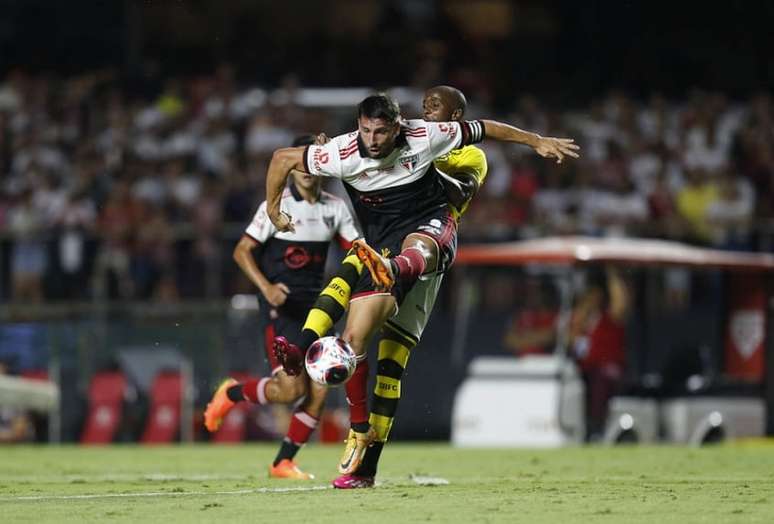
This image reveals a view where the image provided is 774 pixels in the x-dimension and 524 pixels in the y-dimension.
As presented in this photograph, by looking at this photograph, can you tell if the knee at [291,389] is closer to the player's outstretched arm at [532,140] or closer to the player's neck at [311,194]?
the player's neck at [311,194]

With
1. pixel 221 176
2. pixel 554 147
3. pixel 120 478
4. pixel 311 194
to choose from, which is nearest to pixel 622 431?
pixel 221 176

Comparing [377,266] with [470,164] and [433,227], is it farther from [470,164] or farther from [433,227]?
[470,164]

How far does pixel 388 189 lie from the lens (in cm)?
1082

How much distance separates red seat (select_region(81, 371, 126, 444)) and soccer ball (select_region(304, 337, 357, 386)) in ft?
35.8

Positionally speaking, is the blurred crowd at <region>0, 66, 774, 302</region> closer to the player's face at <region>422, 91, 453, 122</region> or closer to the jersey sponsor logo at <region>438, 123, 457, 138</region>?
the player's face at <region>422, 91, 453, 122</region>

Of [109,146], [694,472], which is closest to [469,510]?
[694,472]

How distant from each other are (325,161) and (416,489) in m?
2.13

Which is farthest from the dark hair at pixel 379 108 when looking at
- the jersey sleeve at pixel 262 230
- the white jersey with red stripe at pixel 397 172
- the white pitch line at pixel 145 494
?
the jersey sleeve at pixel 262 230

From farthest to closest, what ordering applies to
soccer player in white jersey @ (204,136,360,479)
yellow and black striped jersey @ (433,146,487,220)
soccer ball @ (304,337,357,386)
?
soccer player in white jersey @ (204,136,360,479) < yellow and black striped jersey @ (433,146,487,220) < soccer ball @ (304,337,357,386)

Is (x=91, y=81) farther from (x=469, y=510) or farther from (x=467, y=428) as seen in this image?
(x=469, y=510)

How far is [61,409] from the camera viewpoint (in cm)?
2066

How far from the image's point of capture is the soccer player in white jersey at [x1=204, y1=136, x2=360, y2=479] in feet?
42.6

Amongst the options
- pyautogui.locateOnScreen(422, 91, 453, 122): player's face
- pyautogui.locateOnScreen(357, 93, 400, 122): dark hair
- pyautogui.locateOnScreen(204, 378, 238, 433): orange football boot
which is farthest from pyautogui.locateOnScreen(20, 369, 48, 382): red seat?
pyautogui.locateOnScreen(357, 93, 400, 122): dark hair

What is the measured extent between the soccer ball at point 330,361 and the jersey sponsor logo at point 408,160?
4.17 feet
